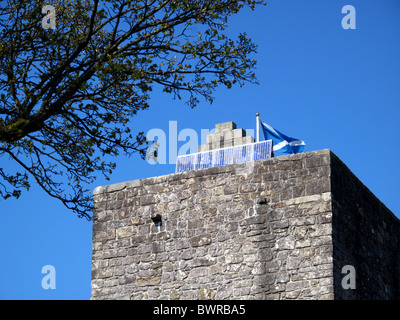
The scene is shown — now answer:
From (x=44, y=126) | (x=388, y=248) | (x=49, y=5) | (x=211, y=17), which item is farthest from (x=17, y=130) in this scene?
(x=388, y=248)

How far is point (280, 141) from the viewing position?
2058 centimetres

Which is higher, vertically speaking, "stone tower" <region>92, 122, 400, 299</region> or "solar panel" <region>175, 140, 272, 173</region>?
"solar panel" <region>175, 140, 272, 173</region>

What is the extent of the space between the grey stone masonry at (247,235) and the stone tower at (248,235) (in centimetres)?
2

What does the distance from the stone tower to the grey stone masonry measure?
0.02 m

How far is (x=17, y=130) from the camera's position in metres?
14.1

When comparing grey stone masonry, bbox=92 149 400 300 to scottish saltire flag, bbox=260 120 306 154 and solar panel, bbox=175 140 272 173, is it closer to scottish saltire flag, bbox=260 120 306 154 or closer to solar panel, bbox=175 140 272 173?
solar panel, bbox=175 140 272 173

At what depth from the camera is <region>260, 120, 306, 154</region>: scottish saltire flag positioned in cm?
2052

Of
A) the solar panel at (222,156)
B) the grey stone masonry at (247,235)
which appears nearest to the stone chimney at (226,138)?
the solar panel at (222,156)

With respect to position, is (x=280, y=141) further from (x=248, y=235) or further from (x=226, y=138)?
(x=248, y=235)

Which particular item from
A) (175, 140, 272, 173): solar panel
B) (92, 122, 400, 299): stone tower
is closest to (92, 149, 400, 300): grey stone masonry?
(92, 122, 400, 299): stone tower

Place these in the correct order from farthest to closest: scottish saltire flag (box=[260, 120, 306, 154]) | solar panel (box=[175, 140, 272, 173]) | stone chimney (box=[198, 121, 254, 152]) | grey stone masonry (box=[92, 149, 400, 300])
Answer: scottish saltire flag (box=[260, 120, 306, 154]) → stone chimney (box=[198, 121, 254, 152]) → solar panel (box=[175, 140, 272, 173]) → grey stone masonry (box=[92, 149, 400, 300])

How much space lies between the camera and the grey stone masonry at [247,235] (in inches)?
625

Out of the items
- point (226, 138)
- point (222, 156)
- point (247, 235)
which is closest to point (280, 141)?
point (226, 138)

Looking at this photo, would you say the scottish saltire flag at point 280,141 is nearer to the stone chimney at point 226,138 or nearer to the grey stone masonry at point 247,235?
the stone chimney at point 226,138
